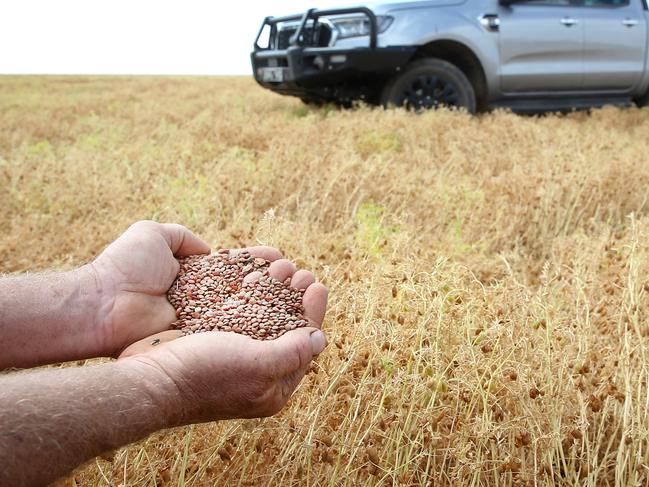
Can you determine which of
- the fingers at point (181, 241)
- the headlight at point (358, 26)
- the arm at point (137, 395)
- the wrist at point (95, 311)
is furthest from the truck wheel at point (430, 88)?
the arm at point (137, 395)

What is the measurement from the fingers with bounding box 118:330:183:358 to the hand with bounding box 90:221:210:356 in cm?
8

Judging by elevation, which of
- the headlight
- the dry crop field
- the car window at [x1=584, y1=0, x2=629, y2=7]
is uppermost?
the car window at [x1=584, y1=0, x2=629, y2=7]

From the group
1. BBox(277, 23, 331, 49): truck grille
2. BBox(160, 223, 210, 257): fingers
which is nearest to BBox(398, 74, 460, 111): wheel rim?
BBox(277, 23, 331, 49): truck grille

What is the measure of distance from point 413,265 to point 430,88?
233 inches

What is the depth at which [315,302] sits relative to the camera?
2340 millimetres

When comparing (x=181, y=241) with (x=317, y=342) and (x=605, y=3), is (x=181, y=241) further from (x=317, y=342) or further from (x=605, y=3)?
(x=605, y=3)

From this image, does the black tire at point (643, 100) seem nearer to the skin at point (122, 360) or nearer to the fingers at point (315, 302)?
the skin at point (122, 360)

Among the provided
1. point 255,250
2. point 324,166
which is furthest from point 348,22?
point 255,250

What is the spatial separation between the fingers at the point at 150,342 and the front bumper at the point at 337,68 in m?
6.07

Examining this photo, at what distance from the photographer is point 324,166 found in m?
5.22

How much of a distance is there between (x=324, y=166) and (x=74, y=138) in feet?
15.2

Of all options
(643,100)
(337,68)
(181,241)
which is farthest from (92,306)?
(643,100)

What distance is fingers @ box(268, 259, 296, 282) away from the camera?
2.51 meters

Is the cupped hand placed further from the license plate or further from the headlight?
the license plate
